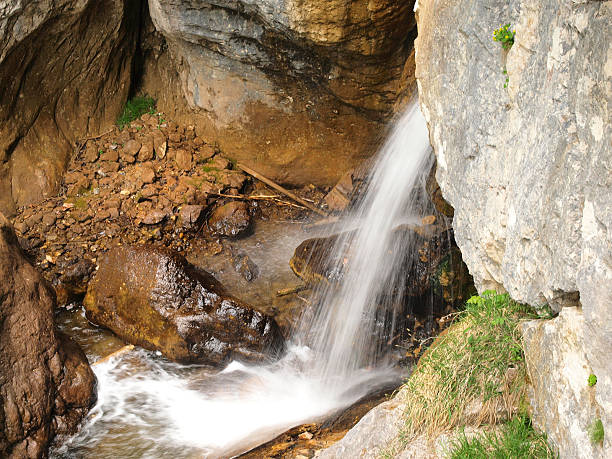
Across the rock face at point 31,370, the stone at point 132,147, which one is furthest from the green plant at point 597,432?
the stone at point 132,147

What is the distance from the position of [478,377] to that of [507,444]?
1.25 ft

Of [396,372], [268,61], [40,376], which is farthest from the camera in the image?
[268,61]

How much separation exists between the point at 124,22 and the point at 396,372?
5223mm

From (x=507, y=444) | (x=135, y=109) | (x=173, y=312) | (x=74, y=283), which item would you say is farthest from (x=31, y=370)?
(x=135, y=109)

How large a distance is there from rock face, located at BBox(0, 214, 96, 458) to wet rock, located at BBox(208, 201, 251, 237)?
233 cm

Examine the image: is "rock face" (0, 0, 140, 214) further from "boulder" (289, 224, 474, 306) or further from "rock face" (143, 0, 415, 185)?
"boulder" (289, 224, 474, 306)

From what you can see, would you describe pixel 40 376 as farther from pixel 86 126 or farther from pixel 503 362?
pixel 86 126

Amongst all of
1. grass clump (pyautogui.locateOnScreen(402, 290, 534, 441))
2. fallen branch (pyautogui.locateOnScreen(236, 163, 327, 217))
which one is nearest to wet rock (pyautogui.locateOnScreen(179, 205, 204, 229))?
fallen branch (pyautogui.locateOnScreen(236, 163, 327, 217))

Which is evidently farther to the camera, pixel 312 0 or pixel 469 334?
pixel 312 0

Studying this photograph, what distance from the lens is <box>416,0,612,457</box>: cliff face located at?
2168 mm

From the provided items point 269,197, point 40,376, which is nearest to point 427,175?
point 269,197

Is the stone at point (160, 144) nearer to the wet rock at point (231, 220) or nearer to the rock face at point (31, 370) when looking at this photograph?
the wet rock at point (231, 220)

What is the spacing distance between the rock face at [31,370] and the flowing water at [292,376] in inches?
7.8

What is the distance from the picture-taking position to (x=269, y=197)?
712 centimetres
